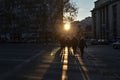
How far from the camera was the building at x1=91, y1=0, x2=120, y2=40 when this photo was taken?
11456 centimetres

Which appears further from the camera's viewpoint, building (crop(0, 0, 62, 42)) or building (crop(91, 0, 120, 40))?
building (crop(91, 0, 120, 40))

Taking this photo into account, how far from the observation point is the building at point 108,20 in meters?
115

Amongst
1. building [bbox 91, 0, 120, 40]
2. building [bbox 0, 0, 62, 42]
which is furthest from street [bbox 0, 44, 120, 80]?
building [bbox 91, 0, 120, 40]

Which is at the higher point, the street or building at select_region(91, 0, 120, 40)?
building at select_region(91, 0, 120, 40)

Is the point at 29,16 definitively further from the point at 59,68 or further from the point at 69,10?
the point at 59,68

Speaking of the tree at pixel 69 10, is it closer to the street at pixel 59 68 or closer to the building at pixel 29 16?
the building at pixel 29 16

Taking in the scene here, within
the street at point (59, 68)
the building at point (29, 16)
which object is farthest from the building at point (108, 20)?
the street at point (59, 68)

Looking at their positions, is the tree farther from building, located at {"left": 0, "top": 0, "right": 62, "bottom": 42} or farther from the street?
the street

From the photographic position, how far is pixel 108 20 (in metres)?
126

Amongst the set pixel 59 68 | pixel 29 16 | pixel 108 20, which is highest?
pixel 29 16

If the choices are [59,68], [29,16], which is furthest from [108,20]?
[59,68]

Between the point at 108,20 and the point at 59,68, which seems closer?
the point at 59,68

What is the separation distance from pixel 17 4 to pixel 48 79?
8903cm

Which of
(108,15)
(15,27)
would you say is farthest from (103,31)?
(15,27)
